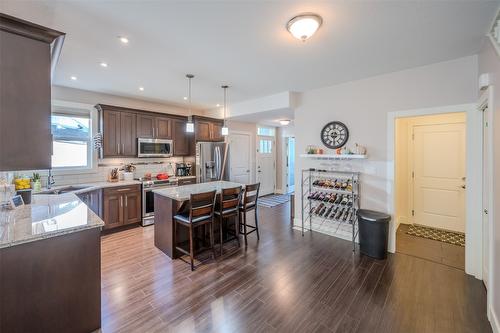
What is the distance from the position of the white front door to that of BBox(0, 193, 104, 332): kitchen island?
5.69 m

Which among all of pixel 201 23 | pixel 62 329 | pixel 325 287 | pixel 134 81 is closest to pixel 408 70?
pixel 201 23

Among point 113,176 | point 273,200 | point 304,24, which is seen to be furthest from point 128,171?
point 304,24

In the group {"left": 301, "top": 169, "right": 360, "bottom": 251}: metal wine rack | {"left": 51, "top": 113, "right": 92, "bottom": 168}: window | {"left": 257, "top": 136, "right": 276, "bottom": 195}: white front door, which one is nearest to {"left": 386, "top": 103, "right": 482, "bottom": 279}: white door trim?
{"left": 301, "top": 169, "right": 360, "bottom": 251}: metal wine rack

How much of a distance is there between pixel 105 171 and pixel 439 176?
22.3ft

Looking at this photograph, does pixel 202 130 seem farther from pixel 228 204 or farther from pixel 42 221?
pixel 42 221

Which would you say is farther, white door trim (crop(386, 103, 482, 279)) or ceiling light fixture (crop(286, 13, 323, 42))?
white door trim (crop(386, 103, 482, 279))

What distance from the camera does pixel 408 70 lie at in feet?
10.6

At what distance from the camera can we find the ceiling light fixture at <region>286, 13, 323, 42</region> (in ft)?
6.57

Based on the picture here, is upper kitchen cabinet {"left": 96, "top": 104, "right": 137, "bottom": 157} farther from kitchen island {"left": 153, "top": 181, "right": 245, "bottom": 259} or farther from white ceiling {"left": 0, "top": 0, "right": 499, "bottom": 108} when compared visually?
kitchen island {"left": 153, "top": 181, "right": 245, "bottom": 259}

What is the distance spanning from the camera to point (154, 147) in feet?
16.6

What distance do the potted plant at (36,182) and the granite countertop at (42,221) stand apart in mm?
1507

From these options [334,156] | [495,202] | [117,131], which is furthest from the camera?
[117,131]

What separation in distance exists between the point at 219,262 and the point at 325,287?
140cm

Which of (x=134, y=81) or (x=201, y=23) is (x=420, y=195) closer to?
(x=201, y=23)
